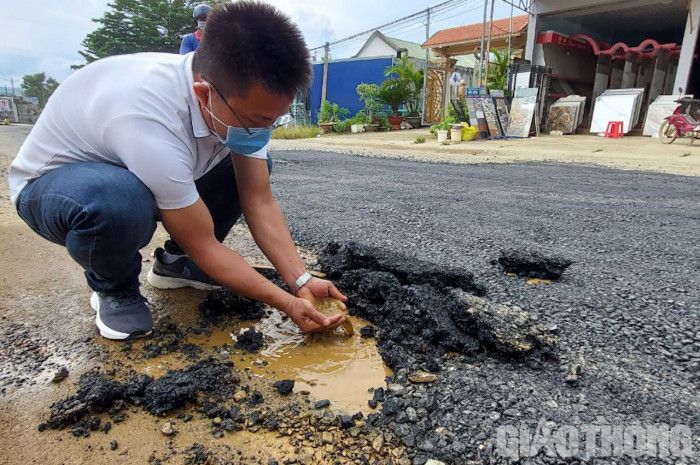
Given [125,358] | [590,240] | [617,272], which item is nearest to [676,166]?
[590,240]

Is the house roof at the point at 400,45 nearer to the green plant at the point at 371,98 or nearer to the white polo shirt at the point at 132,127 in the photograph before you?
the green plant at the point at 371,98

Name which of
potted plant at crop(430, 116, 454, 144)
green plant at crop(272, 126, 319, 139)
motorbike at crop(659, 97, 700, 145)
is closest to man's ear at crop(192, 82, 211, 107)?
potted plant at crop(430, 116, 454, 144)

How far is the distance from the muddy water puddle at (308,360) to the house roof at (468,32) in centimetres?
1560

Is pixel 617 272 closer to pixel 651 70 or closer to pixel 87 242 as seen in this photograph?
pixel 87 242

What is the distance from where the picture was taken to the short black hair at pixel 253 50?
1326 millimetres

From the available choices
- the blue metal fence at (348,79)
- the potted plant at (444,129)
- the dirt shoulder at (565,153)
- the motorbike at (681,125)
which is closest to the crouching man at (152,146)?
the dirt shoulder at (565,153)

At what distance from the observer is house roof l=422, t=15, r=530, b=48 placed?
1599 centimetres

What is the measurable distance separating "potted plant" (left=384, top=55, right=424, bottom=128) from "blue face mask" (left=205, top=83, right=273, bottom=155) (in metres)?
15.1

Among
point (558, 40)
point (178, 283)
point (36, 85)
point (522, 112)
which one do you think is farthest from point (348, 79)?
point (36, 85)

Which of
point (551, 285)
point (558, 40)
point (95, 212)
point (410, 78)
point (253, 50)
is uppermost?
point (558, 40)

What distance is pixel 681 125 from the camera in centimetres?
898

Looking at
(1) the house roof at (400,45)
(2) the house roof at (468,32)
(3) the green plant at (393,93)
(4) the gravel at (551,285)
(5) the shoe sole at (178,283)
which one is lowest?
(5) the shoe sole at (178,283)

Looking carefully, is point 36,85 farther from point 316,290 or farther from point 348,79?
point 316,290

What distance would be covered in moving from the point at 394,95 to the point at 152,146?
1547cm
